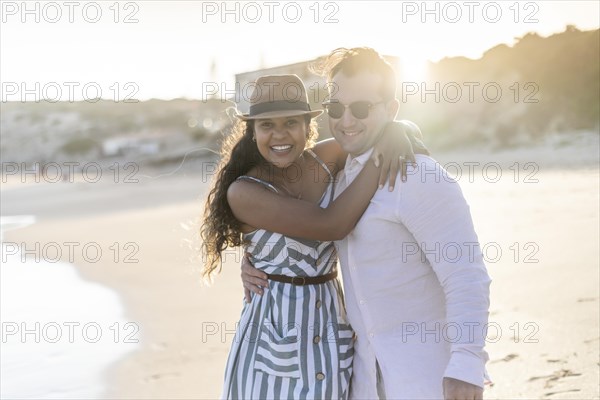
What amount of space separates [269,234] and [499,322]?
4.17 metres

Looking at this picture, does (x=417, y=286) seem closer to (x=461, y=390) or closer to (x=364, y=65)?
(x=461, y=390)

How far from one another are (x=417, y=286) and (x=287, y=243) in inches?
19.9

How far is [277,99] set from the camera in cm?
266

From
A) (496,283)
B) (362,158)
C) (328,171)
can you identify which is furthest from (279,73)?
(496,283)

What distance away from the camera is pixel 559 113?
24.0 metres

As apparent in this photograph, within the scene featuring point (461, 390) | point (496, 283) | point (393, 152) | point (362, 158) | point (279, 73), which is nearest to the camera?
point (461, 390)

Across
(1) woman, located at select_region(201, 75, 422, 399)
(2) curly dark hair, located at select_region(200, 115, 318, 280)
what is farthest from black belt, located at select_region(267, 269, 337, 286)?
(2) curly dark hair, located at select_region(200, 115, 318, 280)

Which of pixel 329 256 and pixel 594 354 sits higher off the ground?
pixel 329 256

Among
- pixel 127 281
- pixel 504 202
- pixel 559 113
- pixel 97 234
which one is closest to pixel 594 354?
pixel 127 281

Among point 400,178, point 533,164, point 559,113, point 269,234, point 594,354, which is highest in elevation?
point 559,113

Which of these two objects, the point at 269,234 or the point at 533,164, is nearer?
the point at 269,234

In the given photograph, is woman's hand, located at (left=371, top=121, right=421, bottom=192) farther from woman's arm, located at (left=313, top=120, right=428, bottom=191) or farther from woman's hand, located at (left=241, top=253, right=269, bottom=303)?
woman's hand, located at (left=241, top=253, right=269, bottom=303)

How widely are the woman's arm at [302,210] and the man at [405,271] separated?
52 millimetres

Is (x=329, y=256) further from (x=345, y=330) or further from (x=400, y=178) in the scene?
(x=400, y=178)
